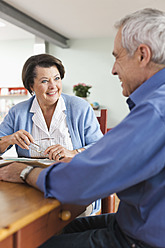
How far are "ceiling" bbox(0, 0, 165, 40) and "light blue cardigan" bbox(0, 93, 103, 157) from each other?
3.19 meters

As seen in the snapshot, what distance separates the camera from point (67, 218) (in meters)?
0.93

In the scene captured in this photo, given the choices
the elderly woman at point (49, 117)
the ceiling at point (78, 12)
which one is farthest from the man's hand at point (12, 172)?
the ceiling at point (78, 12)

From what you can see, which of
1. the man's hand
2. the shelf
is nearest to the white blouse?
the man's hand

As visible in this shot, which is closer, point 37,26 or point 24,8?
point 24,8

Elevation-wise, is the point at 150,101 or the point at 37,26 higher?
the point at 37,26

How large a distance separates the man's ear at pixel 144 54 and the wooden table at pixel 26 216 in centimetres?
52

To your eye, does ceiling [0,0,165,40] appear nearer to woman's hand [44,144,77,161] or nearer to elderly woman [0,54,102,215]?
elderly woman [0,54,102,215]

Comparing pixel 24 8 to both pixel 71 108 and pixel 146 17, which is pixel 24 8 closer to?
pixel 71 108

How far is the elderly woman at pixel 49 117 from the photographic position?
1.88 metres

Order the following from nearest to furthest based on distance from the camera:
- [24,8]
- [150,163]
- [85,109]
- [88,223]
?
[150,163] → [88,223] → [85,109] → [24,8]

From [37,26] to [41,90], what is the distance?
4.18m

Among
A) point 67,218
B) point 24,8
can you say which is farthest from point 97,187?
point 24,8

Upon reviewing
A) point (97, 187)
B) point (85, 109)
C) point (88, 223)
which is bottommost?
point (88, 223)

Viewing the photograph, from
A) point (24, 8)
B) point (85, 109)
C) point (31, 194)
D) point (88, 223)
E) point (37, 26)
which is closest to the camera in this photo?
point (31, 194)
